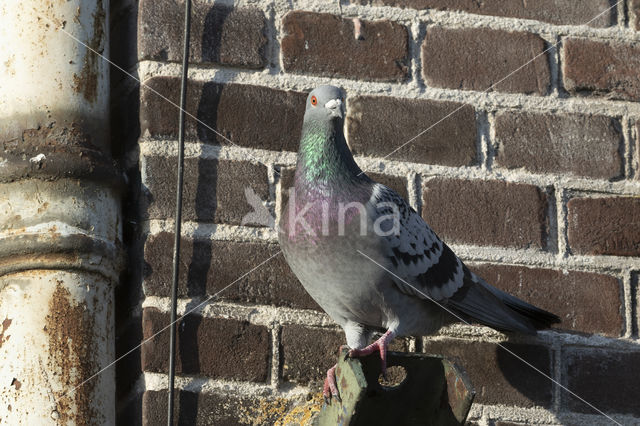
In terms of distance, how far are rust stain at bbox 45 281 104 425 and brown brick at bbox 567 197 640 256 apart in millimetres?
964

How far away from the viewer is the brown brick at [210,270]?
1.68 meters

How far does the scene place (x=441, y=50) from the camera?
1.88m

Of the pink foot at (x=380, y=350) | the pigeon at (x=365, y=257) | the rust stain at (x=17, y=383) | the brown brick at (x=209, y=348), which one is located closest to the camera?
the pink foot at (x=380, y=350)

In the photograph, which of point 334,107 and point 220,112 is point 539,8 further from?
point 220,112

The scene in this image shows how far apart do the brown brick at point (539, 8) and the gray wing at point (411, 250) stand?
0.43 meters

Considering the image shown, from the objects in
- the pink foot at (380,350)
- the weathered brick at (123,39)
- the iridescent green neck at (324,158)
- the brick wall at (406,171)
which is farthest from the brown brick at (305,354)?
the weathered brick at (123,39)

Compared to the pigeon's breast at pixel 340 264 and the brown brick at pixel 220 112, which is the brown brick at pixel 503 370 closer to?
the pigeon's breast at pixel 340 264

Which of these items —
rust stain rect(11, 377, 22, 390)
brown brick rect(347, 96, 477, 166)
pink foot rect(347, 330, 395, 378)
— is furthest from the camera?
brown brick rect(347, 96, 477, 166)

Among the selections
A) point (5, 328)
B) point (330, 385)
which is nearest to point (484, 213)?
point (330, 385)

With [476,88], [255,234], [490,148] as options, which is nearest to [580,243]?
[490,148]

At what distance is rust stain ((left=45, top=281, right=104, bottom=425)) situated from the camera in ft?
4.97

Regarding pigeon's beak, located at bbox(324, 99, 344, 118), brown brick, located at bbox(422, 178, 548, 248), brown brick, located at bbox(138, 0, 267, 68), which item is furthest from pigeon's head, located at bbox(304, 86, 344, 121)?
brown brick, located at bbox(422, 178, 548, 248)

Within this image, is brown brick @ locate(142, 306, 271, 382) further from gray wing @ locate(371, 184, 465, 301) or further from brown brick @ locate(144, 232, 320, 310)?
gray wing @ locate(371, 184, 465, 301)

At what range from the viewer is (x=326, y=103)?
174cm
